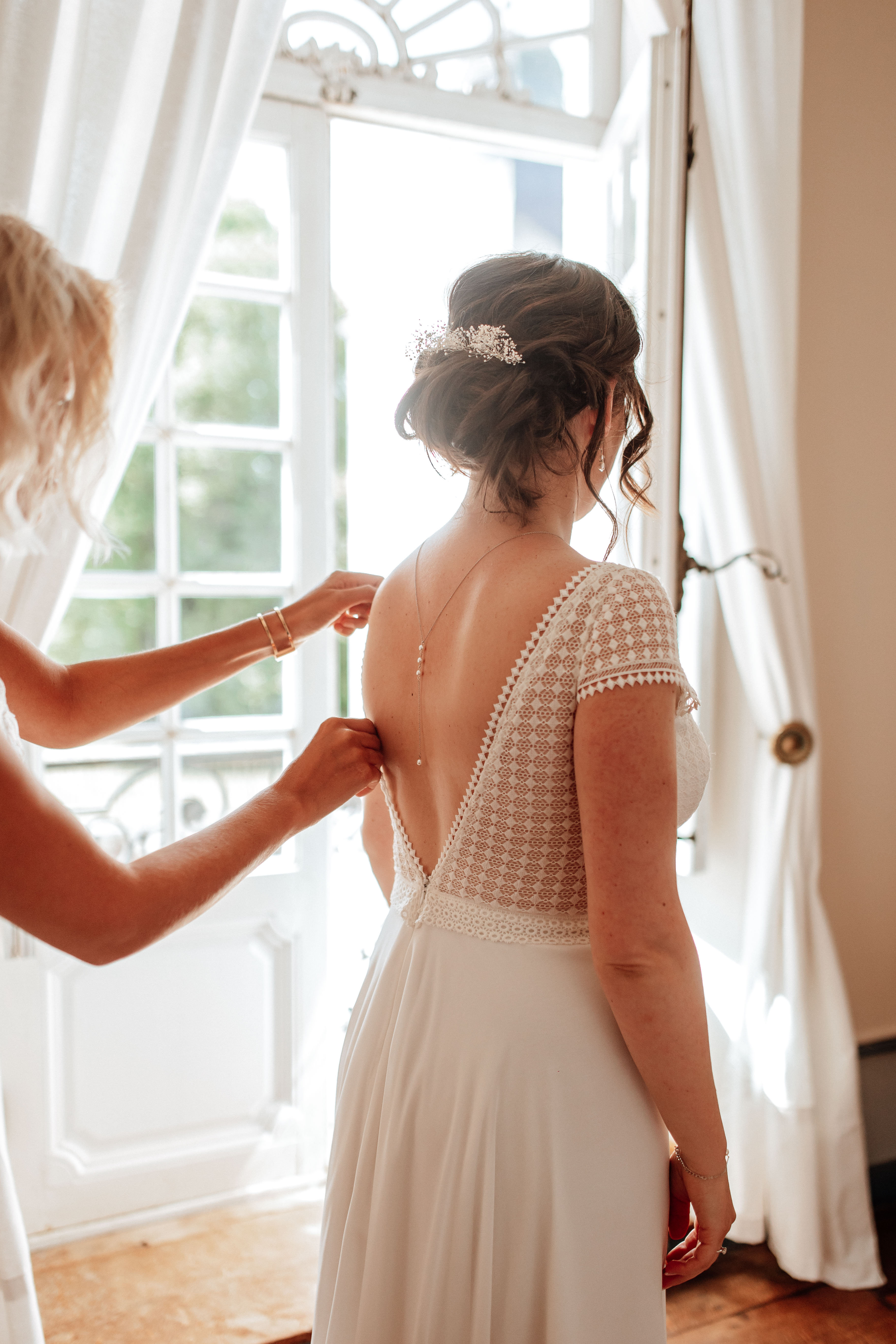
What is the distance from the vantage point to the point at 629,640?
2.86ft

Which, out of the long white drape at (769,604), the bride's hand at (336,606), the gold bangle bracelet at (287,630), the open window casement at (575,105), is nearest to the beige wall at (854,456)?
the long white drape at (769,604)

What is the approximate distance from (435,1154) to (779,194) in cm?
200

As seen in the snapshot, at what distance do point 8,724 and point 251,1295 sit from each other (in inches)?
62.4

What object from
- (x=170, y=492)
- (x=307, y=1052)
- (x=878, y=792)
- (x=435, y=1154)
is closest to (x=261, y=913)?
(x=307, y=1052)

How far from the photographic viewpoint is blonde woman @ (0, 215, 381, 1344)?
0.86 meters

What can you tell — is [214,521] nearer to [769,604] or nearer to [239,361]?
[239,361]

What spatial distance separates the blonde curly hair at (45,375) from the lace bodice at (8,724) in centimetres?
19

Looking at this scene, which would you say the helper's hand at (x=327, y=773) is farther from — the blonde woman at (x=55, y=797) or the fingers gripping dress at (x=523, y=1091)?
the fingers gripping dress at (x=523, y=1091)

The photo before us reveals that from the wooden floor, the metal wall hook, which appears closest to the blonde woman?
the wooden floor

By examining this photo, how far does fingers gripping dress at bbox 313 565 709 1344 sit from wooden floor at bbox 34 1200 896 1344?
115cm

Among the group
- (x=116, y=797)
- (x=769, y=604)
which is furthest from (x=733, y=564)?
(x=116, y=797)

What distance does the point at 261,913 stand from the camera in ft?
7.73

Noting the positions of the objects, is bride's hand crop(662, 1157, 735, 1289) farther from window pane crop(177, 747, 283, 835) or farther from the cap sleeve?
window pane crop(177, 747, 283, 835)

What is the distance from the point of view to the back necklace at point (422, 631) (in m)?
1.00
